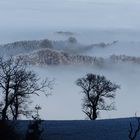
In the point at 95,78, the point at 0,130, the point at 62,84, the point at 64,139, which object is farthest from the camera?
the point at 62,84

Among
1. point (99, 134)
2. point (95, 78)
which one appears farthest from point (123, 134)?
point (95, 78)

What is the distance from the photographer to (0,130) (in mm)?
43031

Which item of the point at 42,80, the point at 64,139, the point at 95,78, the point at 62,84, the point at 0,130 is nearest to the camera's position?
the point at 0,130

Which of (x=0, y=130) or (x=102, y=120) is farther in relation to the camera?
(x=102, y=120)

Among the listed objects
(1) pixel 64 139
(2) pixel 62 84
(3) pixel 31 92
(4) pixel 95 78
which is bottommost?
(1) pixel 64 139

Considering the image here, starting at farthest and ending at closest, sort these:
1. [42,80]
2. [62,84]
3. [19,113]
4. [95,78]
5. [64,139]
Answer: [62,84] → [95,78] → [19,113] → [42,80] → [64,139]

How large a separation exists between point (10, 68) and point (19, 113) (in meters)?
6.37

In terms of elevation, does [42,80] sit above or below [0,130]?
above

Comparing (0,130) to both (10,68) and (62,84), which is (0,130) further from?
(62,84)

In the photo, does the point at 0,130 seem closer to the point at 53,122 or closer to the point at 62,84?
the point at 53,122

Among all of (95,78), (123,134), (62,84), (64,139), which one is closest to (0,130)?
(64,139)

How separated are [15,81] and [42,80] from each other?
2.68 meters

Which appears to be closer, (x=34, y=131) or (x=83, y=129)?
(x=34, y=131)

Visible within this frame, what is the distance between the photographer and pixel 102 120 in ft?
174
